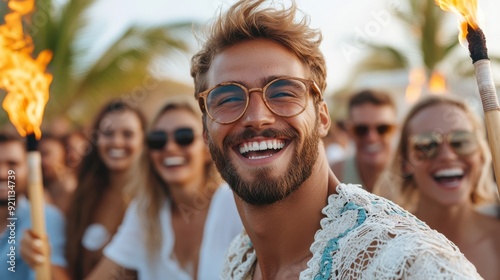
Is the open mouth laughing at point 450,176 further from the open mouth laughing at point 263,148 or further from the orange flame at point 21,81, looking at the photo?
the orange flame at point 21,81

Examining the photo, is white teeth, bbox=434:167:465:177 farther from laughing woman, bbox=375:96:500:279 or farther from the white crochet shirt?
the white crochet shirt

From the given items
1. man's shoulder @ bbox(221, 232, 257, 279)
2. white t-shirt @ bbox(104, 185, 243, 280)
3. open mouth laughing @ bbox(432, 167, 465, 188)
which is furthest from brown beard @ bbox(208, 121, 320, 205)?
open mouth laughing @ bbox(432, 167, 465, 188)

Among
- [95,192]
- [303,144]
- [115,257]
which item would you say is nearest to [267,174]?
[303,144]

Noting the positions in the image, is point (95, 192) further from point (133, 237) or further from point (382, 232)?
point (382, 232)

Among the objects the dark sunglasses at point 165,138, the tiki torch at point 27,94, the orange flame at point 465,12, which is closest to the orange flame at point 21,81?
the tiki torch at point 27,94

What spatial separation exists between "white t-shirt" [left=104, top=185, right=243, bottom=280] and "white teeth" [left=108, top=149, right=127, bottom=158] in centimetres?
86

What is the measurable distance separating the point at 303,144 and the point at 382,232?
469 mm

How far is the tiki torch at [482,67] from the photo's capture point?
1850 mm

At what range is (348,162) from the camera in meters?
5.76

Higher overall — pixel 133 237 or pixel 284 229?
pixel 284 229

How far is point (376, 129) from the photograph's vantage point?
18.8ft

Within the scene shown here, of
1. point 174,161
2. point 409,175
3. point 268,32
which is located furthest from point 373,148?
point 268,32

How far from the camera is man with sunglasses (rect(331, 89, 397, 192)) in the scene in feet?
18.3

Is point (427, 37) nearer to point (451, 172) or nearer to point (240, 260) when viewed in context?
point (451, 172)
